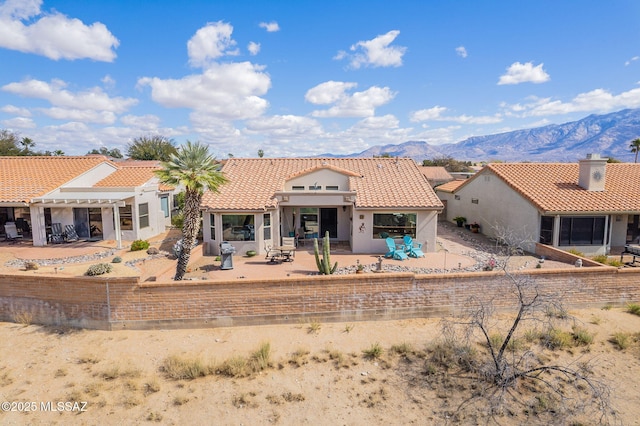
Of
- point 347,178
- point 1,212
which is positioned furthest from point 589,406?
point 1,212

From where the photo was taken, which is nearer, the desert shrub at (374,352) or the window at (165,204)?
the desert shrub at (374,352)

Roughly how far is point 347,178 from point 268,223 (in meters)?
6.36

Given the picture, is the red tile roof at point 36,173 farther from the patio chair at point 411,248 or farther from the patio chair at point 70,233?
the patio chair at point 411,248

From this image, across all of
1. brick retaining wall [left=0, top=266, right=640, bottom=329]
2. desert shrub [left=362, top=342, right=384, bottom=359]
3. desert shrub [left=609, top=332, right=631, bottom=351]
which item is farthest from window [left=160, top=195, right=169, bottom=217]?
desert shrub [left=609, top=332, right=631, bottom=351]

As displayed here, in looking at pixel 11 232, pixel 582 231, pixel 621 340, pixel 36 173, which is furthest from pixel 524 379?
pixel 36 173

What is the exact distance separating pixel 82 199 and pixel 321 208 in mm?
14595

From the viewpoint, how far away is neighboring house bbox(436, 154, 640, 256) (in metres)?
21.2

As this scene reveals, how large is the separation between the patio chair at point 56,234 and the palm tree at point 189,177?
1281 cm

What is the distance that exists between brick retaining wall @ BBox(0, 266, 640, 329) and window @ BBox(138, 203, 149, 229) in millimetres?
11143

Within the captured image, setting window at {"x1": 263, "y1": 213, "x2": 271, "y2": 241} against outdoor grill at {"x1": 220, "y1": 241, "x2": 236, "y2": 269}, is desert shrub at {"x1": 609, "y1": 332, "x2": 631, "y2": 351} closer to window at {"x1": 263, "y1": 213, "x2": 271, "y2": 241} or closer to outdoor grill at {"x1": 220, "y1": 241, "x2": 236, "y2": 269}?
outdoor grill at {"x1": 220, "y1": 241, "x2": 236, "y2": 269}

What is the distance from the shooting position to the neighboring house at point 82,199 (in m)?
22.1

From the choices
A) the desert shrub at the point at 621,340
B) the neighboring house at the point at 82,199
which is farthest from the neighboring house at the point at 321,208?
the desert shrub at the point at 621,340

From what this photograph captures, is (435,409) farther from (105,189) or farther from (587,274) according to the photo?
(105,189)

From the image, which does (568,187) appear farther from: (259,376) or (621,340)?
(259,376)
